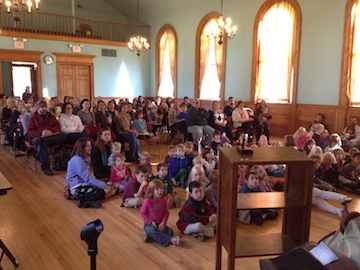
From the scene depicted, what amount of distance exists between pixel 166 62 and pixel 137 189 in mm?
10002

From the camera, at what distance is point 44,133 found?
17.1ft

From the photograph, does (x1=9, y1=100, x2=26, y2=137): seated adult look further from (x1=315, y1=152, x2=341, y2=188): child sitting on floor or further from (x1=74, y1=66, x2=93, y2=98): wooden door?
(x1=74, y1=66, x2=93, y2=98): wooden door

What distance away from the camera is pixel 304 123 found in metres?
8.71

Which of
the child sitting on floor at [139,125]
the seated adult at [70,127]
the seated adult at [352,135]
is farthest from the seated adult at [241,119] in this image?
the seated adult at [70,127]

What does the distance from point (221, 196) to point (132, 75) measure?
12323 millimetres

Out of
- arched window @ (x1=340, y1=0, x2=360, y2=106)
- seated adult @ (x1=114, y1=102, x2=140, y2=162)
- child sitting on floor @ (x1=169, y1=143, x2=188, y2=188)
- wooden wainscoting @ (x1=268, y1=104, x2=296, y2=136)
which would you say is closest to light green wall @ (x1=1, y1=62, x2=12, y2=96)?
seated adult @ (x1=114, y1=102, x2=140, y2=162)

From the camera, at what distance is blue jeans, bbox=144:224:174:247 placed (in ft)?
9.57

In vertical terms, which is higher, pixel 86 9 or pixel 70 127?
pixel 86 9

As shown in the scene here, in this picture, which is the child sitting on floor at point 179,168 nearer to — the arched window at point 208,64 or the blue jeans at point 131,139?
the blue jeans at point 131,139

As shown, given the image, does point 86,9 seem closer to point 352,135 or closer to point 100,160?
point 100,160

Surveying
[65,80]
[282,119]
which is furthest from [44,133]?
[65,80]

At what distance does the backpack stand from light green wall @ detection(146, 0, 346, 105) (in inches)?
281

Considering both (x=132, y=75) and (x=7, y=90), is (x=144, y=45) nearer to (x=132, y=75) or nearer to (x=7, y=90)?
(x=132, y=75)

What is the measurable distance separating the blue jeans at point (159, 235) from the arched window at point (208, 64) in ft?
27.1
